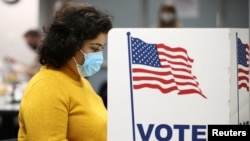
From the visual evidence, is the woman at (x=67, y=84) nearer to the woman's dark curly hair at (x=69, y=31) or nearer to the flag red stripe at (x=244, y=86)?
the woman's dark curly hair at (x=69, y=31)

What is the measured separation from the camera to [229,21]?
573cm

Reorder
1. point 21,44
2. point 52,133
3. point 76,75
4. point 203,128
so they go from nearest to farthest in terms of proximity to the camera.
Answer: point 203,128
point 52,133
point 76,75
point 21,44

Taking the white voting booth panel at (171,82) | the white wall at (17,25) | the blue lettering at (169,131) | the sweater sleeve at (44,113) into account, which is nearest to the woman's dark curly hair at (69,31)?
the sweater sleeve at (44,113)

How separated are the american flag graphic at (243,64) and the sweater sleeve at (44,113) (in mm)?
597

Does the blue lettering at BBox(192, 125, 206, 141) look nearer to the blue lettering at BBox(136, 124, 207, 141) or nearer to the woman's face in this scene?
the blue lettering at BBox(136, 124, 207, 141)

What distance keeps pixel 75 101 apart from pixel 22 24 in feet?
14.2

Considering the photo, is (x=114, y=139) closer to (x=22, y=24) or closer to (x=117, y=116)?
(x=117, y=116)

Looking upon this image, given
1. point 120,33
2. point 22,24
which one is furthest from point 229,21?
point 120,33

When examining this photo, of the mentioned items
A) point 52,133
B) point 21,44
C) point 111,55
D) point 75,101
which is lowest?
point 52,133

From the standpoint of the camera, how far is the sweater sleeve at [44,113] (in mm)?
1473

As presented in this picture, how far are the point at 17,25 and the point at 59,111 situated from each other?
4.42 meters

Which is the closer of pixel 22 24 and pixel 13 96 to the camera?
pixel 13 96

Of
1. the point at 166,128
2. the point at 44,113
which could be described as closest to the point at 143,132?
the point at 166,128

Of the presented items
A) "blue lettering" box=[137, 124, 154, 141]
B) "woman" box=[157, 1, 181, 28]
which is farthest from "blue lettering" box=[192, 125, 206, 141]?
"woman" box=[157, 1, 181, 28]
